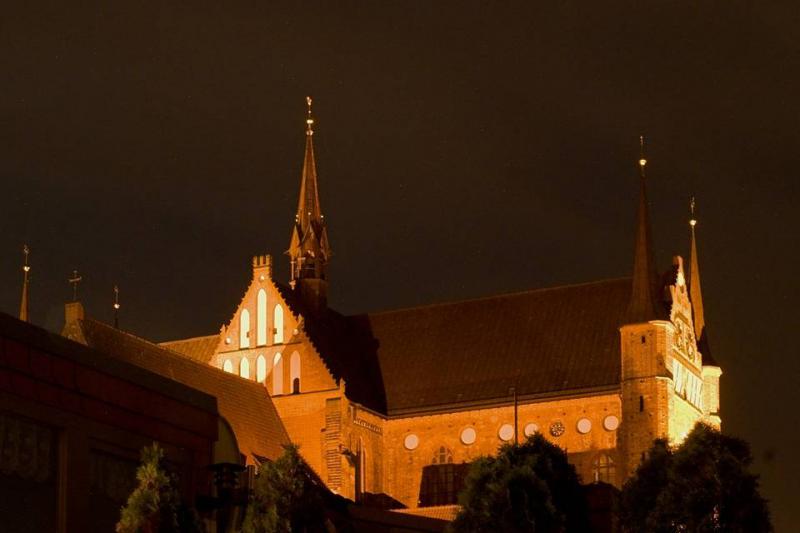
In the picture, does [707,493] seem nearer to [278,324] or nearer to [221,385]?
[221,385]

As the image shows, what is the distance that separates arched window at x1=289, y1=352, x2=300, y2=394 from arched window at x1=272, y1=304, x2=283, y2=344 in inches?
51.5

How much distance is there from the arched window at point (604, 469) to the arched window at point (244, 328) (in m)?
18.8

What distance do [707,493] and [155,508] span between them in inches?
904

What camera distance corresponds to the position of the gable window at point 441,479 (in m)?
88.4

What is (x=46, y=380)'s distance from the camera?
39.8 meters

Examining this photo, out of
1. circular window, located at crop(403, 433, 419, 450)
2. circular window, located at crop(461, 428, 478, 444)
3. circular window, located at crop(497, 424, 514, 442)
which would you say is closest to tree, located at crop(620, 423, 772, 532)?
circular window, located at crop(497, 424, 514, 442)

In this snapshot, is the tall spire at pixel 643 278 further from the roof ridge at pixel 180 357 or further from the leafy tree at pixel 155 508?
the leafy tree at pixel 155 508

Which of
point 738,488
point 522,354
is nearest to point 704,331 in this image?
point 522,354

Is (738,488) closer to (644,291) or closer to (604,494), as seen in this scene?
(604,494)

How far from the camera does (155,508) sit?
37812mm

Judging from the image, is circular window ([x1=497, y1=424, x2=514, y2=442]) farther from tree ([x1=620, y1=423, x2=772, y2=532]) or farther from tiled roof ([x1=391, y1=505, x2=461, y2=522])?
tree ([x1=620, y1=423, x2=772, y2=532])

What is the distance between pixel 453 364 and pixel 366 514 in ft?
67.0

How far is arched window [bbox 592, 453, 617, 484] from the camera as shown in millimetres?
84000

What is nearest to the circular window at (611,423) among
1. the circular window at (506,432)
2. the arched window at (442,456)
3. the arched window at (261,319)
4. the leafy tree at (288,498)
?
the circular window at (506,432)
